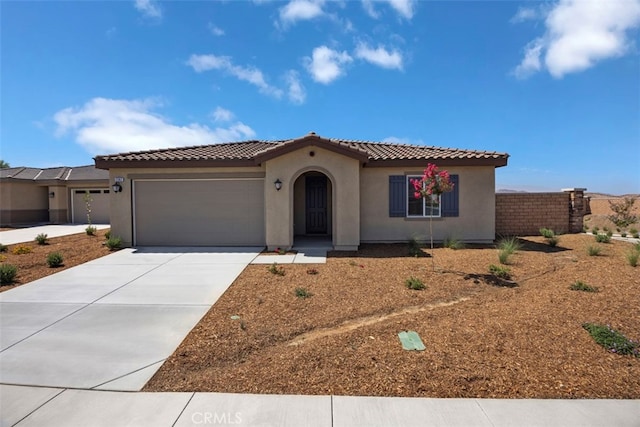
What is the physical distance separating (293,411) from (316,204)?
38.8ft

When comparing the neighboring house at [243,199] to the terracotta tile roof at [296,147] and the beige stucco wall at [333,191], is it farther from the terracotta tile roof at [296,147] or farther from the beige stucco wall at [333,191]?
the beige stucco wall at [333,191]

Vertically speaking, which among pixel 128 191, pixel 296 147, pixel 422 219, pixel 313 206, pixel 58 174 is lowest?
pixel 422 219

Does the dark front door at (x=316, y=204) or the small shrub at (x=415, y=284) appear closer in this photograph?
the small shrub at (x=415, y=284)

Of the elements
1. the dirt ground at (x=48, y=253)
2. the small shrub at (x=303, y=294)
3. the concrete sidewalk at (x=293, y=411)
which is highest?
the dirt ground at (x=48, y=253)

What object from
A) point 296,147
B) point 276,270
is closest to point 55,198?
point 296,147

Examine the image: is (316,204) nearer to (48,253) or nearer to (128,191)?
(128,191)

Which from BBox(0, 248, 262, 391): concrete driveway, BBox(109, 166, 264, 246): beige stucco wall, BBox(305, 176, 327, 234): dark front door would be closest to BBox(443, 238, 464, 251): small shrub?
BBox(305, 176, 327, 234): dark front door

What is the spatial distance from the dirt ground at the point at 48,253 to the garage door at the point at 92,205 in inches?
362

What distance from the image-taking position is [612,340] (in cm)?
460

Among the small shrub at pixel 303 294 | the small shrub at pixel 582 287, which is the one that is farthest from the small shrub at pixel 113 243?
the small shrub at pixel 582 287

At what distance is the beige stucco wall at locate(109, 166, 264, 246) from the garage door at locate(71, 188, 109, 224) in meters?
13.3

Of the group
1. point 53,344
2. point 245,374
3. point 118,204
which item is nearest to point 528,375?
point 245,374

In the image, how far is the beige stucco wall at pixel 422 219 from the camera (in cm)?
1264

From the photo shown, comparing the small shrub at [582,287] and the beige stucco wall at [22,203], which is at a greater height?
the beige stucco wall at [22,203]
